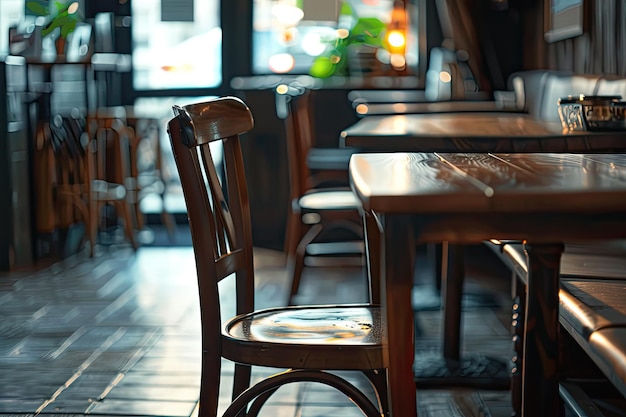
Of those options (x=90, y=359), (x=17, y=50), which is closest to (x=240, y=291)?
(x=90, y=359)

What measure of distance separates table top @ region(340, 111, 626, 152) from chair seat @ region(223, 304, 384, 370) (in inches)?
26.9

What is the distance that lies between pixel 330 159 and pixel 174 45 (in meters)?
2.56

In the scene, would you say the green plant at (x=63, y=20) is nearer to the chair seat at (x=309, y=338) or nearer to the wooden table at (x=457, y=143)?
the wooden table at (x=457, y=143)

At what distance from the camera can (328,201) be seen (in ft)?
12.0

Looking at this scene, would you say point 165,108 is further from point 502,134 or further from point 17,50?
point 502,134

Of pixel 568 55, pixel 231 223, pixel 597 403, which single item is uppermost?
pixel 568 55

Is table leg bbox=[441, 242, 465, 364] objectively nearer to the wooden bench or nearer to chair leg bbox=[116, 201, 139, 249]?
the wooden bench

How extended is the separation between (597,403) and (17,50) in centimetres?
439

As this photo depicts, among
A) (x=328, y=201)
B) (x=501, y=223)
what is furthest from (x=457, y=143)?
(x=328, y=201)

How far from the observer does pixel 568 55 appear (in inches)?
182

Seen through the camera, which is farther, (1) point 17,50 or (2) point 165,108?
(2) point 165,108

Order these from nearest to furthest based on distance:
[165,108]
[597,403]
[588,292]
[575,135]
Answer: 1. [588,292]
2. [597,403]
3. [575,135]
4. [165,108]

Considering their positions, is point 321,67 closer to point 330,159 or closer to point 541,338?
point 330,159

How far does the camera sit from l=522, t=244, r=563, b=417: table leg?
135cm
